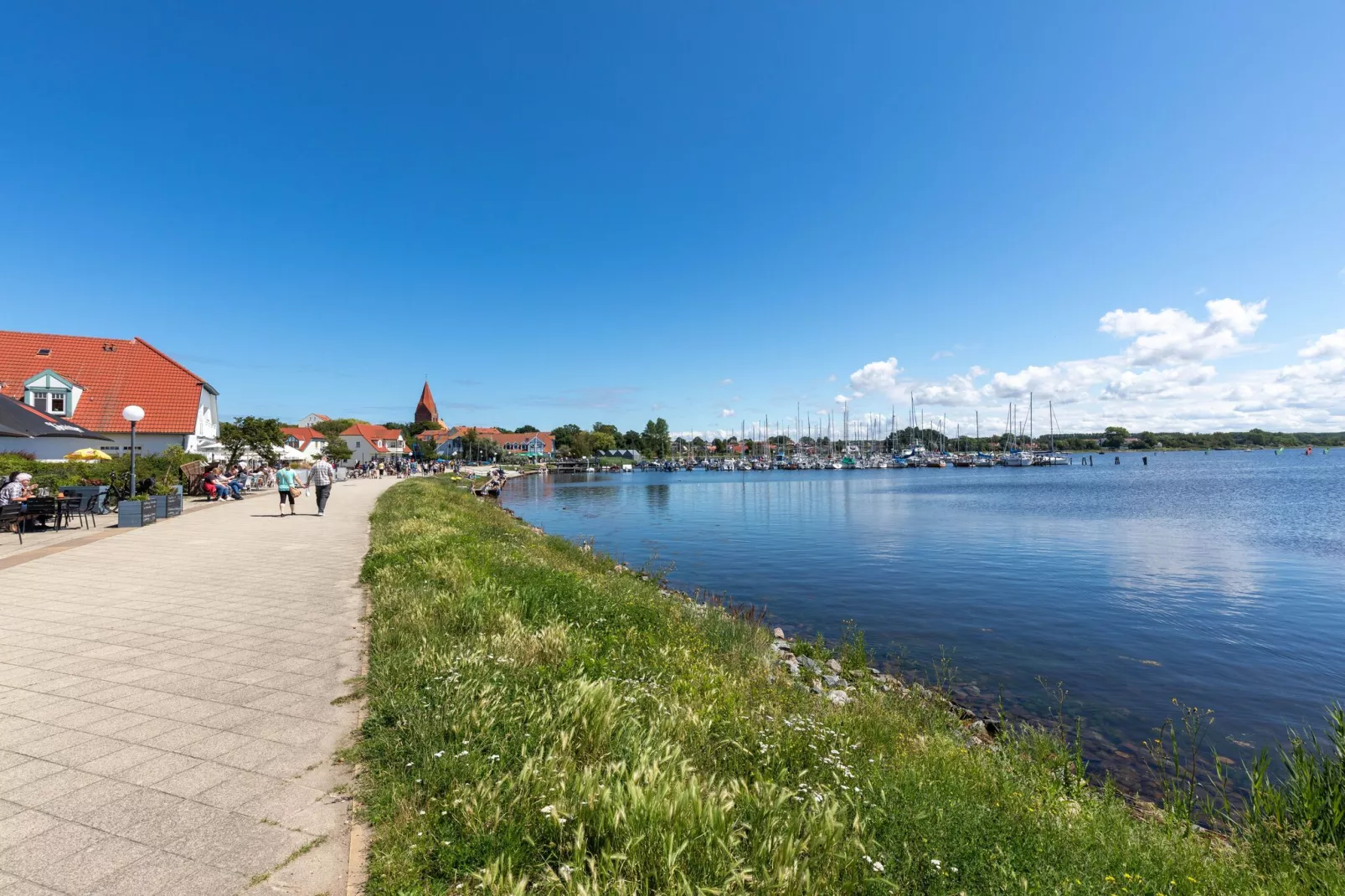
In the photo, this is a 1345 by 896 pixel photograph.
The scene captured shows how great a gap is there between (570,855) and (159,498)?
66.9 ft

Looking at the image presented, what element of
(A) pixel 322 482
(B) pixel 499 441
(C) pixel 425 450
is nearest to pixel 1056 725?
(A) pixel 322 482

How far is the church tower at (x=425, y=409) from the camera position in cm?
16938

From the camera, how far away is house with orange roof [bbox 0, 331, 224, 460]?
106ft

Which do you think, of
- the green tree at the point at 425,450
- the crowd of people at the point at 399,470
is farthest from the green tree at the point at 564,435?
the crowd of people at the point at 399,470

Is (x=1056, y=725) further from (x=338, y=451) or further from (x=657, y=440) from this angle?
(x=657, y=440)

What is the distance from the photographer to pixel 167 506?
18000 mm

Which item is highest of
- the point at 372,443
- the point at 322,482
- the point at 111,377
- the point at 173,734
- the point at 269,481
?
the point at 111,377

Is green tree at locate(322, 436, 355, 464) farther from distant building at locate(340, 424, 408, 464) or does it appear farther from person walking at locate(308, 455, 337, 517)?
person walking at locate(308, 455, 337, 517)

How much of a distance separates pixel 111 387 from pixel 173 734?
42012mm

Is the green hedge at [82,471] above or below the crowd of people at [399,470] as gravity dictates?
above

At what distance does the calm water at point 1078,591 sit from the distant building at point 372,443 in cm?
9595

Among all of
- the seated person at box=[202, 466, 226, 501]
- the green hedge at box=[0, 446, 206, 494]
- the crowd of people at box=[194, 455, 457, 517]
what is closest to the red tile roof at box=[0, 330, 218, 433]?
the crowd of people at box=[194, 455, 457, 517]

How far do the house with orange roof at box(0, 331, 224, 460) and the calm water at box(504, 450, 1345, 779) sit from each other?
21434 mm

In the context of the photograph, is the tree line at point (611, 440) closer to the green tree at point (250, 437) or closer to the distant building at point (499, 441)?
the distant building at point (499, 441)
